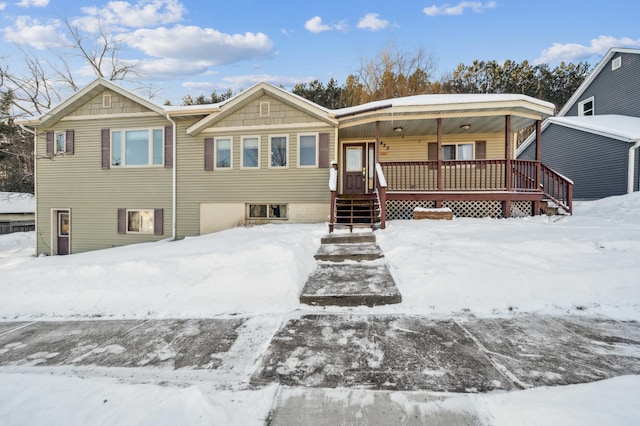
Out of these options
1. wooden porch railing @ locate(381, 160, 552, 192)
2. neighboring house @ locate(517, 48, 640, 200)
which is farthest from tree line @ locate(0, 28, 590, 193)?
wooden porch railing @ locate(381, 160, 552, 192)

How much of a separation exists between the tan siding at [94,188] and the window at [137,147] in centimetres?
24

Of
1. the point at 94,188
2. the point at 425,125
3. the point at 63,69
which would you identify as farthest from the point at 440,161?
the point at 63,69

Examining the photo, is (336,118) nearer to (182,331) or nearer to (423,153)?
(423,153)

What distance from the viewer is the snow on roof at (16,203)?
19672mm

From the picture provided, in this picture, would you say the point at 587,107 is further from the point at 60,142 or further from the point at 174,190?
the point at 60,142

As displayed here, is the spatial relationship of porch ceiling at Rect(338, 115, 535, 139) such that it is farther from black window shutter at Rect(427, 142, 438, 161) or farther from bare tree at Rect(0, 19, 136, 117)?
bare tree at Rect(0, 19, 136, 117)

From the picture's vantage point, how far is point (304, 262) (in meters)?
5.27

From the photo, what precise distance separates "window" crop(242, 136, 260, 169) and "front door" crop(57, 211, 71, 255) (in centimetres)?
779

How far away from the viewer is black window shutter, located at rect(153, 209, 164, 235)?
1055cm

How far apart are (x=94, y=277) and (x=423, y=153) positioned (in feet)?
35.4

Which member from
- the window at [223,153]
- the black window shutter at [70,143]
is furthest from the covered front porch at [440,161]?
the black window shutter at [70,143]

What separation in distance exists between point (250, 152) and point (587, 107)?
794 inches

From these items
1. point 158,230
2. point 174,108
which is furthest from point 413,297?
point 174,108

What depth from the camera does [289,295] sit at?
4164mm
